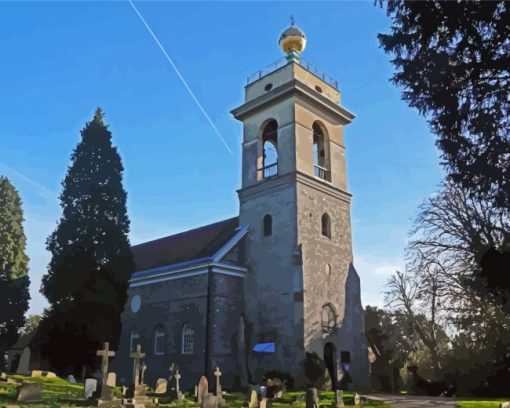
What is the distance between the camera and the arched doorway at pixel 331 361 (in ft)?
87.5

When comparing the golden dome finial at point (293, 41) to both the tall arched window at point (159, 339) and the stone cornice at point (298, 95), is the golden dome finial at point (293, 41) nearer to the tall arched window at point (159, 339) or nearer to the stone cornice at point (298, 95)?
the stone cornice at point (298, 95)

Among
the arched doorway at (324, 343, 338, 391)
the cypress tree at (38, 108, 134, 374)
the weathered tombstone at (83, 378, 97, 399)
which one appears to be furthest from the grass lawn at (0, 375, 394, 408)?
the arched doorway at (324, 343, 338, 391)

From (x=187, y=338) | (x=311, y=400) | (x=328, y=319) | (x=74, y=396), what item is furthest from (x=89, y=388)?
(x=328, y=319)

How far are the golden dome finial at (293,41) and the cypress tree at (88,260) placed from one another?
12.1 meters

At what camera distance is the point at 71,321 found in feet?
81.9

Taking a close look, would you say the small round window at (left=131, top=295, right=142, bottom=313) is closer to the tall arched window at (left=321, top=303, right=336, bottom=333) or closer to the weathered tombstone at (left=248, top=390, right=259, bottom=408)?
the tall arched window at (left=321, top=303, right=336, bottom=333)

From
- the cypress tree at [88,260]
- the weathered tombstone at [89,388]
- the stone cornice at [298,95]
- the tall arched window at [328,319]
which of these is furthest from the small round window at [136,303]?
the weathered tombstone at [89,388]

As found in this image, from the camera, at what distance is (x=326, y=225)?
2953 centimetres

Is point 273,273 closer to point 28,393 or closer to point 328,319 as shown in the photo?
point 328,319

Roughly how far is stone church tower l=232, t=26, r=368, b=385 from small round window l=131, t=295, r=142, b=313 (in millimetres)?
7413

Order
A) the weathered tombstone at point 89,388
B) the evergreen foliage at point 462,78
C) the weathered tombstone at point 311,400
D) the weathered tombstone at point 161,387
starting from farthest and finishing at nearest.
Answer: the weathered tombstone at point 161,387
the weathered tombstone at point 89,388
the weathered tombstone at point 311,400
the evergreen foliage at point 462,78

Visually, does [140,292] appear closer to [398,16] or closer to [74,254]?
[74,254]

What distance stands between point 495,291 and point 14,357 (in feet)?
145

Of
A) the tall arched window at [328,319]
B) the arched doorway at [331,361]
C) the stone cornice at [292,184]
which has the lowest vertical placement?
the arched doorway at [331,361]
